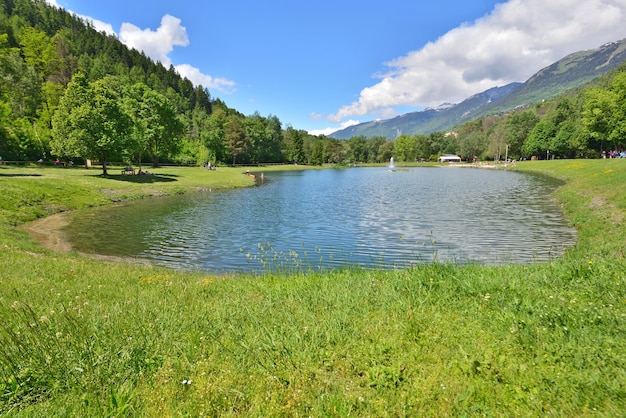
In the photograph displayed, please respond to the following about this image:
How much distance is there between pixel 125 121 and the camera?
5234 cm

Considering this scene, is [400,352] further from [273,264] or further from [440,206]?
[440,206]

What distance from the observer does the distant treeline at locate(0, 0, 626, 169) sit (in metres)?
48.3

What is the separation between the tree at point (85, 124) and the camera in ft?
150

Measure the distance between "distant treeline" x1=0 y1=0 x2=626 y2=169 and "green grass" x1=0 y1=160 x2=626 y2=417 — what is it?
160 feet

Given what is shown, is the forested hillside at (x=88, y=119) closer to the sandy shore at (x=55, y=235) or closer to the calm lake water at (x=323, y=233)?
the calm lake water at (x=323, y=233)

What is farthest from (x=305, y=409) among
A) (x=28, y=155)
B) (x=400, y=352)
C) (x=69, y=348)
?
(x=28, y=155)

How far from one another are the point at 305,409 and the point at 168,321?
378 centimetres

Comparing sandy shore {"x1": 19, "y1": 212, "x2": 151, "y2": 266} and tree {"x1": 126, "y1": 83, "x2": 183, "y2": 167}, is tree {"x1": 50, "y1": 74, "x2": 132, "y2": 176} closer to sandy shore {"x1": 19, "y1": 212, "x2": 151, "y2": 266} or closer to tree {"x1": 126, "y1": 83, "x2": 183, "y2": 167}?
tree {"x1": 126, "y1": 83, "x2": 183, "y2": 167}

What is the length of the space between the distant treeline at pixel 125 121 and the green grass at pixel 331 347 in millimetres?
48857

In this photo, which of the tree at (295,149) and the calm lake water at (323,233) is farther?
the tree at (295,149)

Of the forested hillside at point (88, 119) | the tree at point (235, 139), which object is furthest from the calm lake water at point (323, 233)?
the tree at point (235, 139)

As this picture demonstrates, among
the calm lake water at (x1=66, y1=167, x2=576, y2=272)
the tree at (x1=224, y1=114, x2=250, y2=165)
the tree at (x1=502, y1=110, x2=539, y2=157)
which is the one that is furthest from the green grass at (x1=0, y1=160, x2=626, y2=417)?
the tree at (x1=502, y1=110, x2=539, y2=157)

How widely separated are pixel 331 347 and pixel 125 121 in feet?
190

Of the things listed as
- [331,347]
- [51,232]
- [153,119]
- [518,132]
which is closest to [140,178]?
[153,119]
